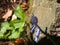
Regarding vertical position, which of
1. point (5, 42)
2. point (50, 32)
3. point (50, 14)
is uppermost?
point (50, 14)

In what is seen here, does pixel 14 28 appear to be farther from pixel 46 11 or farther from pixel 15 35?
pixel 46 11

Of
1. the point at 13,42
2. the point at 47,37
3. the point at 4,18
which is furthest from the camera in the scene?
the point at 4,18

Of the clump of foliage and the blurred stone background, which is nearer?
the blurred stone background

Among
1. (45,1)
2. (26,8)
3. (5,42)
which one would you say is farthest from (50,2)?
(26,8)

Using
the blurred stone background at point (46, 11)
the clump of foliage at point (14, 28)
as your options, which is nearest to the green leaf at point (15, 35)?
the clump of foliage at point (14, 28)

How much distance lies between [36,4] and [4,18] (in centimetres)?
77

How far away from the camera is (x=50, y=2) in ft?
8.06

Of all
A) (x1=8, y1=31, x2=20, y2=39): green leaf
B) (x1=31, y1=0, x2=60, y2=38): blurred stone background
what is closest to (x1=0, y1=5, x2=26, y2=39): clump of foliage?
(x1=8, y1=31, x2=20, y2=39): green leaf

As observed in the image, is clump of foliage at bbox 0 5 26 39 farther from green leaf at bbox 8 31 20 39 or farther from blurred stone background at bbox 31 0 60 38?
blurred stone background at bbox 31 0 60 38

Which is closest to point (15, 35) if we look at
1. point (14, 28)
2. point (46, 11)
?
point (14, 28)

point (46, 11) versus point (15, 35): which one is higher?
point (46, 11)

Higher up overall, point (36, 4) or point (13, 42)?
point (36, 4)

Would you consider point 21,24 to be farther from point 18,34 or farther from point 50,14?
point 50,14

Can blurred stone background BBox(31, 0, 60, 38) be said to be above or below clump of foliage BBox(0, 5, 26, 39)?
above
